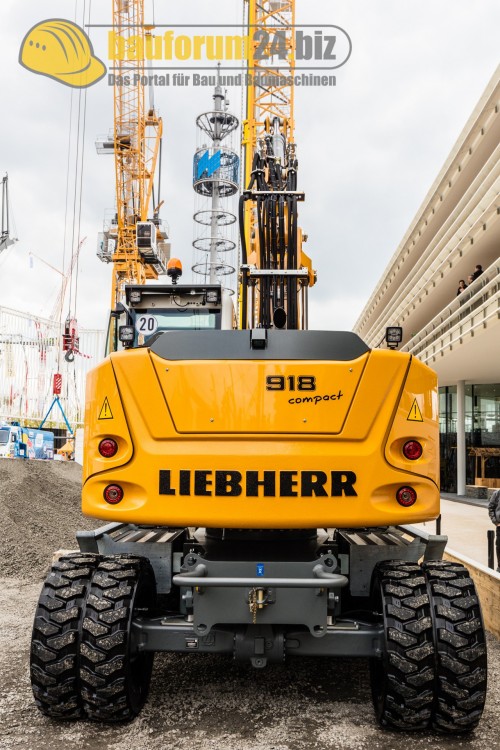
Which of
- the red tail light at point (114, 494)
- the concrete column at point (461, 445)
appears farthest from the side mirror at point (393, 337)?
the concrete column at point (461, 445)

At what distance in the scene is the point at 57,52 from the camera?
18062 millimetres

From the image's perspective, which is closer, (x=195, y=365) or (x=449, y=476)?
(x=195, y=365)

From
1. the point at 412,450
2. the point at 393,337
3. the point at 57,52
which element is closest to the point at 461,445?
the point at 57,52

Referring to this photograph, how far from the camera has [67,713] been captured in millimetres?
4199

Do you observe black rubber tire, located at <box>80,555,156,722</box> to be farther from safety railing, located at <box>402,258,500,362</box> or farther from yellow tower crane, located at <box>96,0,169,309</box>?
yellow tower crane, located at <box>96,0,169,309</box>

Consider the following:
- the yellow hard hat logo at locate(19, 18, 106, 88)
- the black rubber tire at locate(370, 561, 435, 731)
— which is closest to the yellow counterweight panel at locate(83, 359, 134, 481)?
the black rubber tire at locate(370, 561, 435, 731)

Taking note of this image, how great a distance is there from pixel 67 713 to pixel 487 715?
2.77 meters

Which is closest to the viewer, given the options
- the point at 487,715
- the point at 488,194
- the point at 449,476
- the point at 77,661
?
the point at 77,661

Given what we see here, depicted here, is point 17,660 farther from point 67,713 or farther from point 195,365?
point 195,365

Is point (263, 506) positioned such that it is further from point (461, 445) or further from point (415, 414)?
point (461, 445)

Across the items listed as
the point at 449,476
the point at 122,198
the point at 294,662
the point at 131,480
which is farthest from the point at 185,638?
the point at 122,198

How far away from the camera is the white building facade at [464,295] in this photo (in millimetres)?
18734

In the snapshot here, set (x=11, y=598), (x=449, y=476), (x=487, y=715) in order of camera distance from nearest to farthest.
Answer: (x=487, y=715) < (x=11, y=598) < (x=449, y=476)

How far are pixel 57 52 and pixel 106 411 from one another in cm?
1705
